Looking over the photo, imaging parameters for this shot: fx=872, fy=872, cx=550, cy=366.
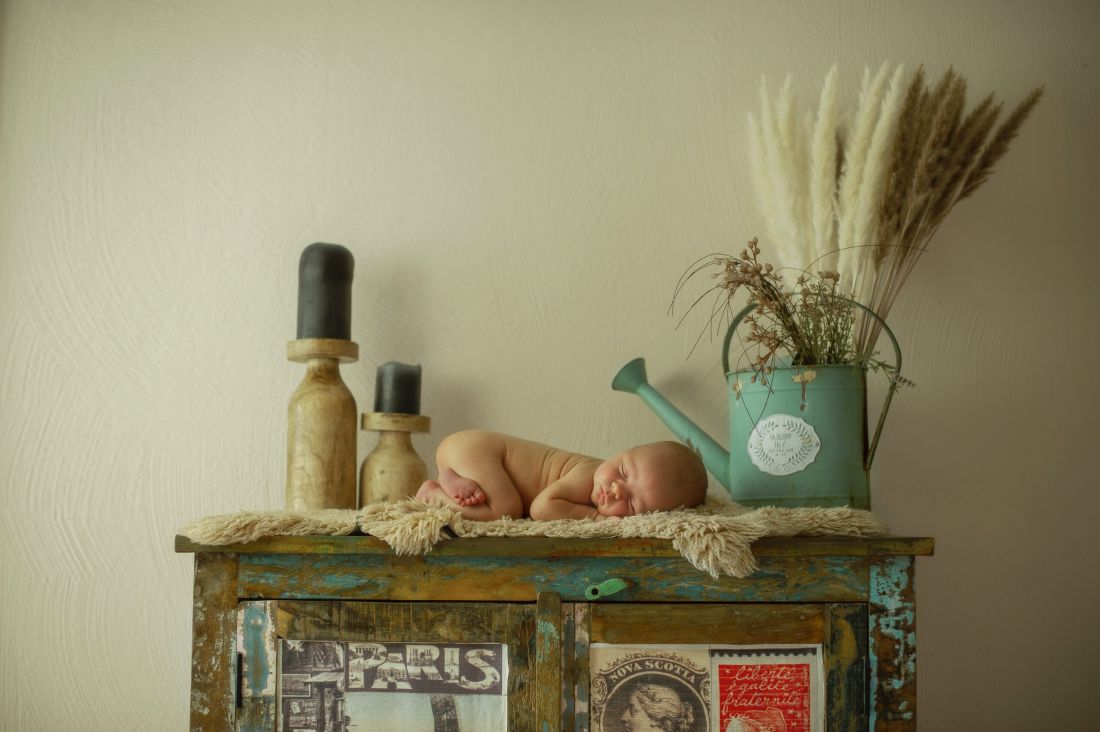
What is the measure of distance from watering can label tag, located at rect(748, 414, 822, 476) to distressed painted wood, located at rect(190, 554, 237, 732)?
2.60ft

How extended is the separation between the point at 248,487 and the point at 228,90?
0.82m

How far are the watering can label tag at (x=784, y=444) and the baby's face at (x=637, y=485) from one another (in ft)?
0.56

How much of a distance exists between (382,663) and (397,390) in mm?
566

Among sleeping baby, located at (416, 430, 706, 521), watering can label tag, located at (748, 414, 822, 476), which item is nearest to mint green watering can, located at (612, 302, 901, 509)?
watering can label tag, located at (748, 414, 822, 476)

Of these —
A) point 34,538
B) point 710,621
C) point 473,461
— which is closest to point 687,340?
point 473,461

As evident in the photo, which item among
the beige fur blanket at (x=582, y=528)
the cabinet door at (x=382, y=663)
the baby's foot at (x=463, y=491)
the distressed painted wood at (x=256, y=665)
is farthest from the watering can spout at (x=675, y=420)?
the distressed painted wood at (x=256, y=665)

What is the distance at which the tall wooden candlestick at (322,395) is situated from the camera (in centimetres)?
152

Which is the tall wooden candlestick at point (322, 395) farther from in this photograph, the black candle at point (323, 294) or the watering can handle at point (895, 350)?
the watering can handle at point (895, 350)

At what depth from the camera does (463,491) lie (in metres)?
1.29

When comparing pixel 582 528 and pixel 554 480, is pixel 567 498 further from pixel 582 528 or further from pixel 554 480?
pixel 582 528

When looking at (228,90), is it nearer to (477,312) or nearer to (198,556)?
(477,312)

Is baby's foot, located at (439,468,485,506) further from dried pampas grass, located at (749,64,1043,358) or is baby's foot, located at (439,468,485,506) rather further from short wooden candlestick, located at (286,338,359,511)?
dried pampas grass, located at (749,64,1043,358)

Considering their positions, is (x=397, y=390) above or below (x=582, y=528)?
above

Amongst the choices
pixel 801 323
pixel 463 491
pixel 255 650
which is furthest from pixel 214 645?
pixel 801 323
